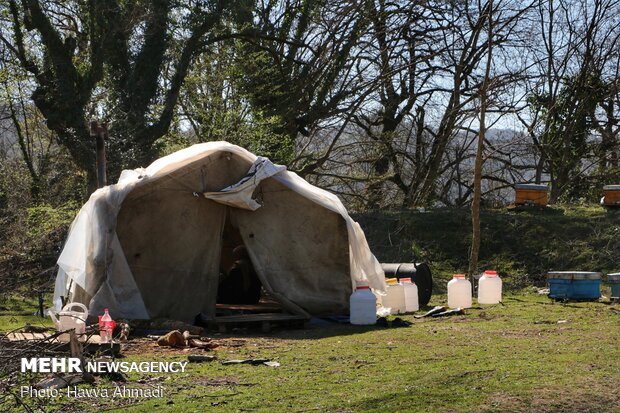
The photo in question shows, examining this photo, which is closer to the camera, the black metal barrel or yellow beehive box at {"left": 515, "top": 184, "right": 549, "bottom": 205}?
the black metal barrel

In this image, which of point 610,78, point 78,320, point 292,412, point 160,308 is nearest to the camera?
point 292,412

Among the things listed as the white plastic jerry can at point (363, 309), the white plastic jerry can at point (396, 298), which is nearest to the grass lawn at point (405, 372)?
the white plastic jerry can at point (363, 309)

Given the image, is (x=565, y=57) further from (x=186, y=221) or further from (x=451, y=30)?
(x=186, y=221)

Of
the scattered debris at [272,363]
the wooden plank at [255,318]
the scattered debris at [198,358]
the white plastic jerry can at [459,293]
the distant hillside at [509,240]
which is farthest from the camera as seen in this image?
the distant hillside at [509,240]

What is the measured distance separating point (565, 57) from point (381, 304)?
13388 millimetres

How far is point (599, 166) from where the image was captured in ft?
75.0

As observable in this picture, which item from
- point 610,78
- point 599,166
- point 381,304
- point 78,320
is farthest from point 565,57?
point 78,320

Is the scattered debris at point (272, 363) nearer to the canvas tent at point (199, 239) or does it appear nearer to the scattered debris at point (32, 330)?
the scattered debris at point (32, 330)

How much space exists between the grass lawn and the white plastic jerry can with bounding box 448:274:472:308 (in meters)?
1.87

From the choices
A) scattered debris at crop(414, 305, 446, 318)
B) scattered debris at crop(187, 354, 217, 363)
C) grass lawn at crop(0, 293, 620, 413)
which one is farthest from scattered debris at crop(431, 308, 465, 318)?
scattered debris at crop(187, 354, 217, 363)

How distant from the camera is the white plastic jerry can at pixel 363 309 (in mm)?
10680

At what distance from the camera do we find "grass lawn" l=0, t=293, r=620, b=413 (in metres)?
5.81

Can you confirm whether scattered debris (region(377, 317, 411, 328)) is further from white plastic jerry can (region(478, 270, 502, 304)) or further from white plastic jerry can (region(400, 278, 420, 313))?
white plastic jerry can (region(478, 270, 502, 304))

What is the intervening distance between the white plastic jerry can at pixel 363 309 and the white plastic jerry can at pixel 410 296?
4.85 feet
